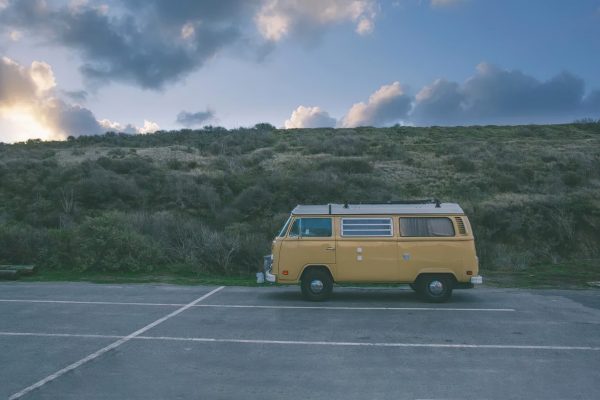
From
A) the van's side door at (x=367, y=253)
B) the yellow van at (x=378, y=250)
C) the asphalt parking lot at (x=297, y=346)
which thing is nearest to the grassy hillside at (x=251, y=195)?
the asphalt parking lot at (x=297, y=346)

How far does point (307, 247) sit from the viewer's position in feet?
40.0

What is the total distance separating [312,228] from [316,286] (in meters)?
1.40

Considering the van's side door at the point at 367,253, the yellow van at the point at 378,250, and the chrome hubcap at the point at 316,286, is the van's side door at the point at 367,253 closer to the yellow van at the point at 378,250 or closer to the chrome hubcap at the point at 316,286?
the yellow van at the point at 378,250

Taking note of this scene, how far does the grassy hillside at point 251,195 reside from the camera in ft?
59.8

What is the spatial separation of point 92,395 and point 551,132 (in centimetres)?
6012

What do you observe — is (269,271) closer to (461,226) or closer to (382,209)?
(382,209)

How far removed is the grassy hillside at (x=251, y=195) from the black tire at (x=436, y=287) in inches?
269

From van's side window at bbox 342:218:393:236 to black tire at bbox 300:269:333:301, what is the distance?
3.71 ft

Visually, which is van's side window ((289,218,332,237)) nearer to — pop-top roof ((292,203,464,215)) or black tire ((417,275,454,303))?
pop-top roof ((292,203,464,215))

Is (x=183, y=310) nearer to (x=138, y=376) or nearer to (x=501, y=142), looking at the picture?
(x=138, y=376)

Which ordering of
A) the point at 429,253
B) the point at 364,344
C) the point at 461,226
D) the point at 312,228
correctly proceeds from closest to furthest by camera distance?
the point at 364,344 < the point at 429,253 < the point at 461,226 < the point at 312,228

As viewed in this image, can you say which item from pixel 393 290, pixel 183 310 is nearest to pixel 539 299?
pixel 393 290

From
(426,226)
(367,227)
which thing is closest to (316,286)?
(367,227)

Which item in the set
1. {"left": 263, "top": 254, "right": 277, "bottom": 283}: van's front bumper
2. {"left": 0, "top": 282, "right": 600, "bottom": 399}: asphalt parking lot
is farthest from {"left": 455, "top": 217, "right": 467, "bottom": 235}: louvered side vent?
{"left": 263, "top": 254, "right": 277, "bottom": 283}: van's front bumper
